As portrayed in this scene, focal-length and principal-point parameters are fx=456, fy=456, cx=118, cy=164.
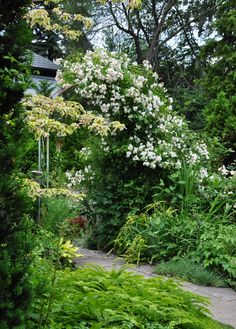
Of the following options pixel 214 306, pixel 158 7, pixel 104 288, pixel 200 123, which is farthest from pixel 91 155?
pixel 158 7

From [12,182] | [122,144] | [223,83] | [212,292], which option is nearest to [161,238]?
[212,292]

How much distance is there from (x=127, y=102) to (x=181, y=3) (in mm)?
17533

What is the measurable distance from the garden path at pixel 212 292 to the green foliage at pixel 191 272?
0.10 metres

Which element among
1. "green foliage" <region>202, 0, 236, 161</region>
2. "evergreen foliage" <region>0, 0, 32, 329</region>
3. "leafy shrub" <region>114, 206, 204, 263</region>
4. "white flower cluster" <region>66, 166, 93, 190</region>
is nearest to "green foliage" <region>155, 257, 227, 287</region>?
"leafy shrub" <region>114, 206, 204, 263</region>

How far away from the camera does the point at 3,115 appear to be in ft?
6.25

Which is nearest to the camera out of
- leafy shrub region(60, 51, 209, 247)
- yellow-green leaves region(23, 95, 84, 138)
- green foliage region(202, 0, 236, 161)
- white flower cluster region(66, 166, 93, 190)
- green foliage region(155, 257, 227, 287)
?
yellow-green leaves region(23, 95, 84, 138)

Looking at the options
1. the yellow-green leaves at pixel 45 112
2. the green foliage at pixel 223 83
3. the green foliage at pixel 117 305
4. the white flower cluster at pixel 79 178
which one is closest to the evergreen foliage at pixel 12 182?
the green foliage at pixel 117 305

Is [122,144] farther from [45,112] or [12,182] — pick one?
[12,182]

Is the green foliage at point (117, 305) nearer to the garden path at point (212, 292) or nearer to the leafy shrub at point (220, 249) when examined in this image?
the garden path at point (212, 292)

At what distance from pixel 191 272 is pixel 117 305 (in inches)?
84.9

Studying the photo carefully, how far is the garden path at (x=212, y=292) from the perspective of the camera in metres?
3.59

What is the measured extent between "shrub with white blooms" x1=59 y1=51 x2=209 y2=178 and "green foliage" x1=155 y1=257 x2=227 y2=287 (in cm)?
172

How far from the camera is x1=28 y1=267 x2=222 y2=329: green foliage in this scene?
8.04 ft

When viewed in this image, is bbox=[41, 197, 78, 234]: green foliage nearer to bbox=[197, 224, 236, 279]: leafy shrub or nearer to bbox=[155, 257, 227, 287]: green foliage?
bbox=[155, 257, 227, 287]: green foliage
